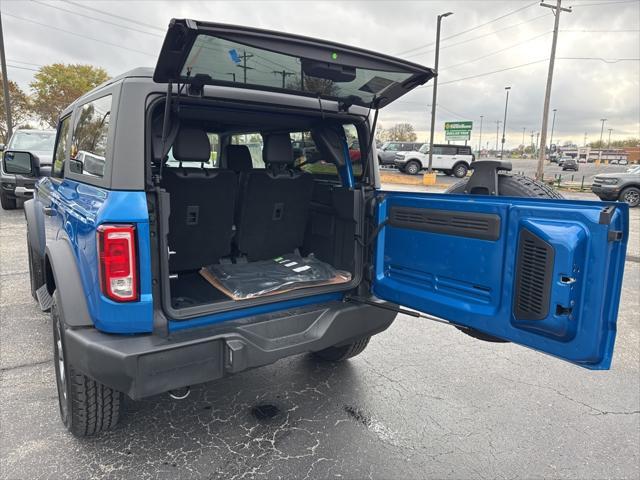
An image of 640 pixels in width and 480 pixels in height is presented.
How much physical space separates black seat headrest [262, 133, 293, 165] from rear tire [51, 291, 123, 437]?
168 cm

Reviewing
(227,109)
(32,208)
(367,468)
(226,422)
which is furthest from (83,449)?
(32,208)

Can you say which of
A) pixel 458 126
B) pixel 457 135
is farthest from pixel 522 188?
pixel 457 135

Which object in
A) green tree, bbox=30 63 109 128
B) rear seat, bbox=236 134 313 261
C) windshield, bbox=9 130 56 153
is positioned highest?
green tree, bbox=30 63 109 128

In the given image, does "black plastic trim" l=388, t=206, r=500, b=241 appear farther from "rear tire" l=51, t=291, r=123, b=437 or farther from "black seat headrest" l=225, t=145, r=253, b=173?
"rear tire" l=51, t=291, r=123, b=437

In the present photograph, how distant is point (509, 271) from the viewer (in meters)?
2.01

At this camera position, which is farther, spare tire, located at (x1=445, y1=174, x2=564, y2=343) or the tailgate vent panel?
spare tire, located at (x1=445, y1=174, x2=564, y2=343)

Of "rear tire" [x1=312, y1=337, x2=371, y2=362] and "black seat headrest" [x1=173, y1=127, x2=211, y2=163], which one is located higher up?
"black seat headrest" [x1=173, y1=127, x2=211, y2=163]

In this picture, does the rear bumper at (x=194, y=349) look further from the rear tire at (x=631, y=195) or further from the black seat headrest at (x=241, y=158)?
the rear tire at (x=631, y=195)

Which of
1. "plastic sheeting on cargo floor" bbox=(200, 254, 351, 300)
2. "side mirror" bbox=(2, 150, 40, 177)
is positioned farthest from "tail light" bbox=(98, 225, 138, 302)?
"side mirror" bbox=(2, 150, 40, 177)

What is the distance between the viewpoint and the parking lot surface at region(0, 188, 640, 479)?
2.29 metres

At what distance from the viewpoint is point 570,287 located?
176cm

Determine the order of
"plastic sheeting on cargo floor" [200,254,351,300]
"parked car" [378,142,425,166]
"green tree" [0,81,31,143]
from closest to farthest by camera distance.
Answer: "plastic sheeting on cargo floor" [200,254,351,300], "parked car" [378,142,425,166], "green tree" [0,81,31,143]

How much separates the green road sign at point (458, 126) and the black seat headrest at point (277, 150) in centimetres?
2766

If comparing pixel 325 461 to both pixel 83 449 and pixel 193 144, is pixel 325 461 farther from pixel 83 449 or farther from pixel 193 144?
pixel 193 144
